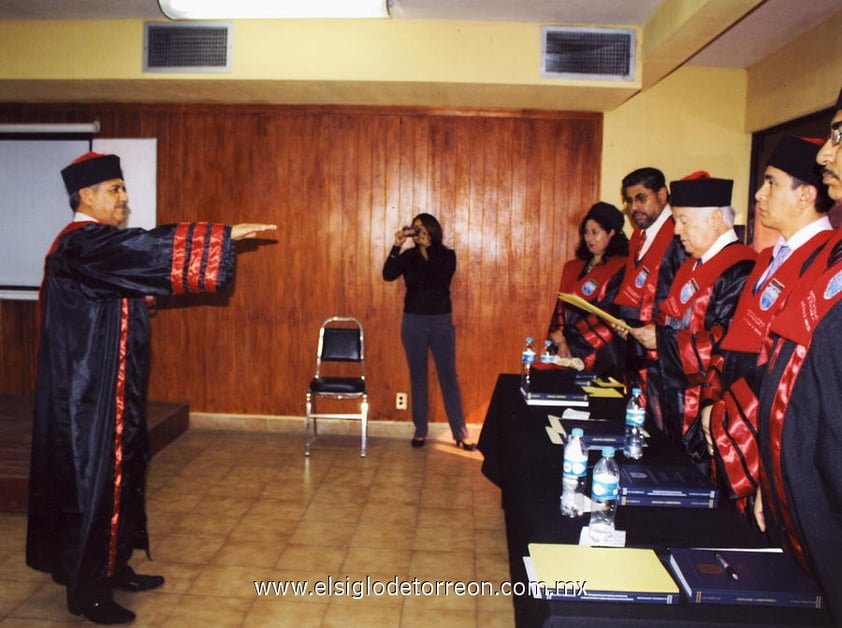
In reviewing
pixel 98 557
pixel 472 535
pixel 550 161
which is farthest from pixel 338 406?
pixel 98 557

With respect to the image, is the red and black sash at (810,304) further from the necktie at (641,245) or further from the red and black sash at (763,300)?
the necktie at (641,245)

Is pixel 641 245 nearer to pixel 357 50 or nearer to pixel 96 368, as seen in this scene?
pixel 357 50

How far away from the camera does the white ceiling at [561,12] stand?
12.3ft

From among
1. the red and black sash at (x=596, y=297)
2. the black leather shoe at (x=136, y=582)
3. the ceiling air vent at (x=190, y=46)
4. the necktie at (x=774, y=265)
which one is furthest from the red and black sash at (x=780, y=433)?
the ceiling air vent at (x=190, y=46)

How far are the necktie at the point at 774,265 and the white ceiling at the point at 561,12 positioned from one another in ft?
6.66

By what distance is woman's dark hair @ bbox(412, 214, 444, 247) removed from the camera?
482 cm

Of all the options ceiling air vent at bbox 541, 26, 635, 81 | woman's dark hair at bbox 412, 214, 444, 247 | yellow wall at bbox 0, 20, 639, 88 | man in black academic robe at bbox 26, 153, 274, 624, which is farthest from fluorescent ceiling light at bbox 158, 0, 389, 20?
woman's dark hair at bbox 412, 214, 444, 247

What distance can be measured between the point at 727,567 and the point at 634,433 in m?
0.80

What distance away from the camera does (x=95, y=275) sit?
249 cm

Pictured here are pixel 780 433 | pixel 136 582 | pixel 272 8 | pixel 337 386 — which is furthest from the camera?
pixel 337 386

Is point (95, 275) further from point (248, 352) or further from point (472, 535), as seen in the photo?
point (248, 352)

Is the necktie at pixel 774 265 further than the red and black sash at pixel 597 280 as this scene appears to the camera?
No

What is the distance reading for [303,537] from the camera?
3455 millimetres

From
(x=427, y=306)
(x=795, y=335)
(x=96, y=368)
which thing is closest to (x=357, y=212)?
(x=427, y=306)
